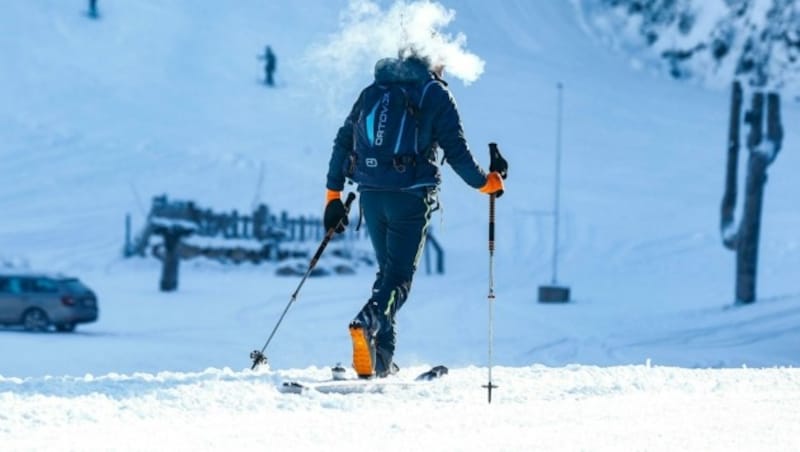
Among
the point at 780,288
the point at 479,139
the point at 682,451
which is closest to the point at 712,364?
the point at 682,451

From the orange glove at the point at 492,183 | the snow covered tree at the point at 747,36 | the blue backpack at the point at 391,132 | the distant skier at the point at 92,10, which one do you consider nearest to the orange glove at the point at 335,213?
the blue backpack at the point at 391,132

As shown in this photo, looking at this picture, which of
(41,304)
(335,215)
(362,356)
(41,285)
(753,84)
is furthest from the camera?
(753,84)

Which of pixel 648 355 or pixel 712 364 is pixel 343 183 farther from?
pixel 648 355

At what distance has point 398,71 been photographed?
689 cm

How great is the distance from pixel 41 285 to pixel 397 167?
18466 mm

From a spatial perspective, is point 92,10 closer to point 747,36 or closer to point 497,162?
point 747,36

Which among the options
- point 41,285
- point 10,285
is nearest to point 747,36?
point 41,285

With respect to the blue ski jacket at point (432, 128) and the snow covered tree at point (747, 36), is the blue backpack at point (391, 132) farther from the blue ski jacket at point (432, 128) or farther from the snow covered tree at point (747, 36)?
the snow covered tree at point (747, 36)

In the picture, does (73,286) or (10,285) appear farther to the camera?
(73,286)

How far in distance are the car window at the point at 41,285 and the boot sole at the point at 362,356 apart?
18.2 meters

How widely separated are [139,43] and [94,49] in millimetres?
2053

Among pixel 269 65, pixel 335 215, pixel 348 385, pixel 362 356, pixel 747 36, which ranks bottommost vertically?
pixel 348 385

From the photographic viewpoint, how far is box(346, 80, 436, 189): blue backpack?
679cm

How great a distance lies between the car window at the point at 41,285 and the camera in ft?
79.4
